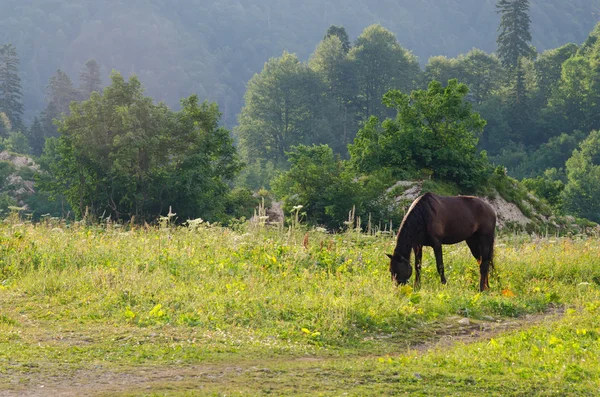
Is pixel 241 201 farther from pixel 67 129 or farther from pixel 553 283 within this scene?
pixel 553 283

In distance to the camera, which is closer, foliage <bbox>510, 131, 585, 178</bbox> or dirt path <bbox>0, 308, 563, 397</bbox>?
dirt path <bbox>0, 308, 563, 397</bbox>

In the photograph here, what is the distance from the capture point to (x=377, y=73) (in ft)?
406

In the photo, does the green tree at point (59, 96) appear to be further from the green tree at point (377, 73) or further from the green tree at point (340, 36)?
the green tree at point (377, 73)

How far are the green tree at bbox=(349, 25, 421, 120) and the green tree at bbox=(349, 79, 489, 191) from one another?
82.2 meters

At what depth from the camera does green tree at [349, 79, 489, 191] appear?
3547cm

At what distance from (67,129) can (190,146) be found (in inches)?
306

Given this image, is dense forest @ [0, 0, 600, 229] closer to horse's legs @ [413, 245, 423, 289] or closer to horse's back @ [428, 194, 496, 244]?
horse's legs @ [413, 245, 423, 289]

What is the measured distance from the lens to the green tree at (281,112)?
11819 centimetres

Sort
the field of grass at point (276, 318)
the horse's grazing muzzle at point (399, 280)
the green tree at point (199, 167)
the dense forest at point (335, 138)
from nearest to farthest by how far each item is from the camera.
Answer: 1. the field of grass at point (276, 318)
2. the horse's grazing muzzle at point (399, 280)
3. the dense forest at point (335, 138)
4. the green tree at point (199, 167)

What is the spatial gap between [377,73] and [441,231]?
368 ft

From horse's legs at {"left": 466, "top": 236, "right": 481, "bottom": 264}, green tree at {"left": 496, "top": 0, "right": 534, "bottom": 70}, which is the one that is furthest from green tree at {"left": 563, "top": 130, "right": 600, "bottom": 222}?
horse's legs at {"left": 466, "top": 236, "right": 481, "bottom": 264}

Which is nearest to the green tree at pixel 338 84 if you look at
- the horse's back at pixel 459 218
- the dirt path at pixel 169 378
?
the horse's back at pixel 459 218

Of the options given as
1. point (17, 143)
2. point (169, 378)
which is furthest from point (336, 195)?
point (17, 143)

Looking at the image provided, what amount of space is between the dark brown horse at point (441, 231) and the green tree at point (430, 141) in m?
20.3
